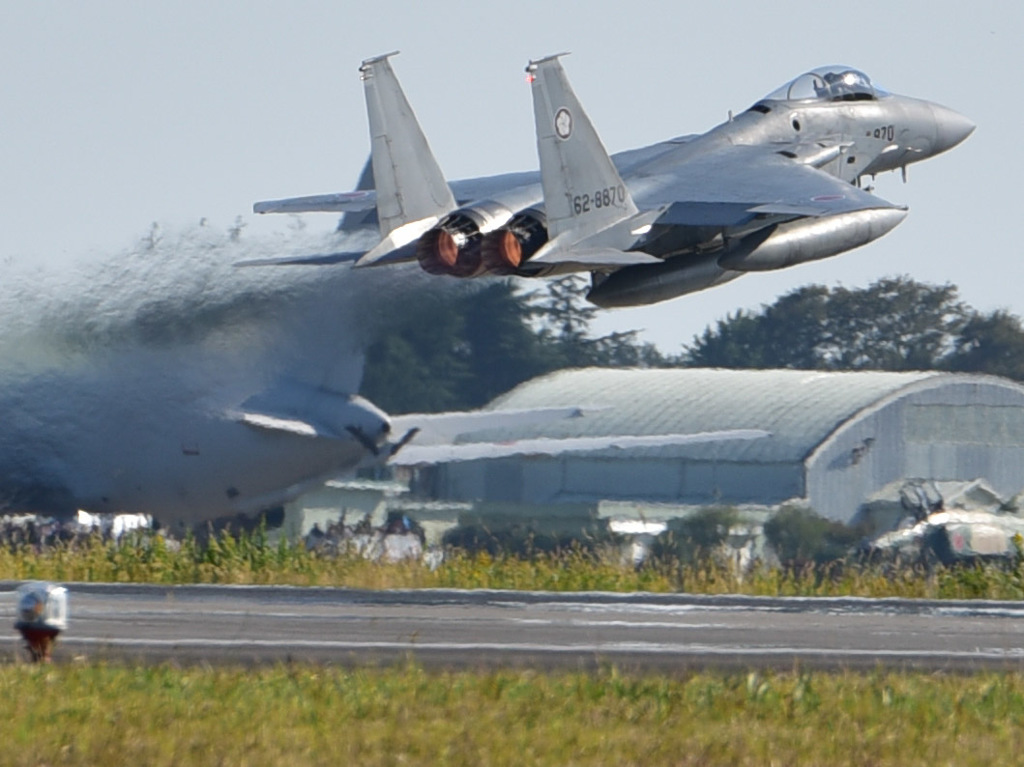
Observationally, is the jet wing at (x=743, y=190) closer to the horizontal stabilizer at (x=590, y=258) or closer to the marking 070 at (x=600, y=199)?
the marking 070 at (x=600, y=199)

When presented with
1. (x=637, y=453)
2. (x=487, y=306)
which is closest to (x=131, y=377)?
(x=487, y=306)

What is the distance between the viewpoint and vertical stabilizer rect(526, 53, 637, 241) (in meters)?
21.0

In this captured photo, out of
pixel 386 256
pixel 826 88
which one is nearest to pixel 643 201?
pixel 386 256

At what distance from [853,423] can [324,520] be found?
14042 mm

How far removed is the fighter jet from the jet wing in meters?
0.03

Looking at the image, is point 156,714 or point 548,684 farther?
point 548,684

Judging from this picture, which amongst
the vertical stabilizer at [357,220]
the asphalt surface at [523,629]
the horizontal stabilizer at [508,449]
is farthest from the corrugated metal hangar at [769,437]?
the asphalt surface at [523,629]

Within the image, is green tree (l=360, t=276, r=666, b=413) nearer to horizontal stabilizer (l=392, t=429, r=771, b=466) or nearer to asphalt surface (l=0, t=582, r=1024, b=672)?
horizontal stabilizer (l=392, t=429, r=771, b=466)

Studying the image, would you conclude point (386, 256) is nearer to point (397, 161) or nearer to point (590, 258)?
point (397, 161)

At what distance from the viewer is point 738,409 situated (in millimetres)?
42438

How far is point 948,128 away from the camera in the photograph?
87.0 ft

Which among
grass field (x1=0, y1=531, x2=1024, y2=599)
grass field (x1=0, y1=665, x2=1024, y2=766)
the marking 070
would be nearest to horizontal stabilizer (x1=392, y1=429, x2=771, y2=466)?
grass field (x1=0, y1=531, x2=1024, y2=599)

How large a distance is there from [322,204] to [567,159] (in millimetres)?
6896

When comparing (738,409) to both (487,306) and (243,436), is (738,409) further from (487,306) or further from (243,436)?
(243,436)
